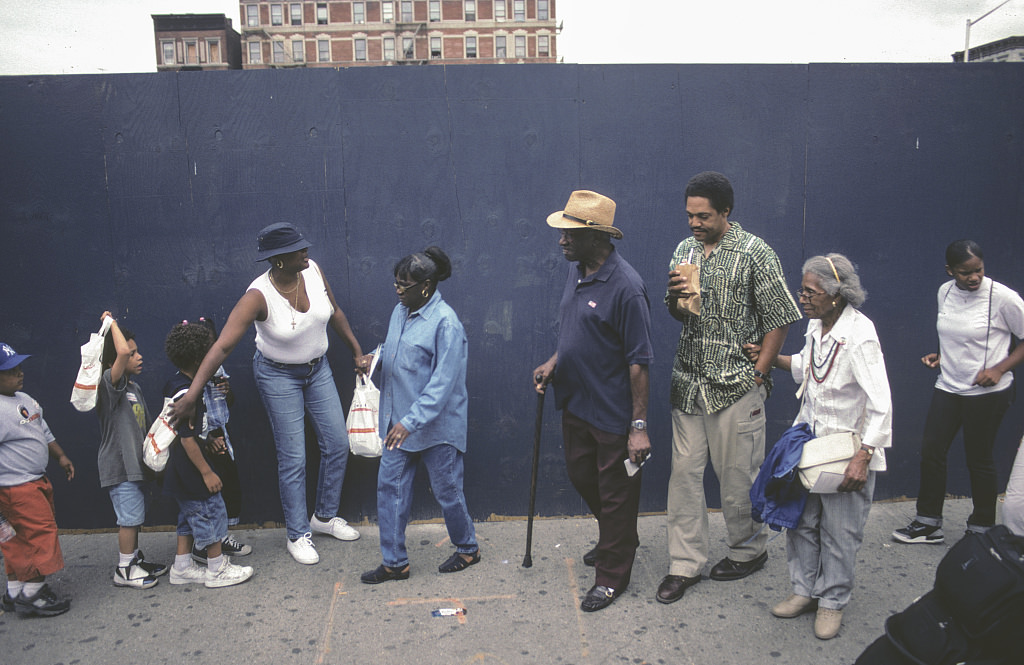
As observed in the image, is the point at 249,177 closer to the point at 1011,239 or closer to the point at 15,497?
the point at 15,497

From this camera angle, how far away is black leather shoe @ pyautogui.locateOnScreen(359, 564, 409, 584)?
3.85 metres

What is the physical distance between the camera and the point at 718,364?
3.54 m

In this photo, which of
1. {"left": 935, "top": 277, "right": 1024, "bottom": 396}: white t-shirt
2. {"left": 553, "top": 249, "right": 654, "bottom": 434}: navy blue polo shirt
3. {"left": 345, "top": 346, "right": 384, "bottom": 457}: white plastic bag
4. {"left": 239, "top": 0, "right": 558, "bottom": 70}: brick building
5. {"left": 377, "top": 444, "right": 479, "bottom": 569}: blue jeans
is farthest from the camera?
Answer: {"left": 239, "top": 0, "right": 558, "bottom": 70}: brick building

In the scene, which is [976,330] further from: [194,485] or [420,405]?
[194,485]

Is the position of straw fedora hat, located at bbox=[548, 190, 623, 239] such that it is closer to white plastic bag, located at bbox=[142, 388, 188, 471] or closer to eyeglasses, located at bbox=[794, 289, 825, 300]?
eyeglasses, located at bbox=[794, 289, 825, 300]

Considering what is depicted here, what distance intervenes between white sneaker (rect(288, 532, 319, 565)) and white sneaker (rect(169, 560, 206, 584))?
20.1 inches

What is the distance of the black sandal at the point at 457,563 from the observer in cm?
395

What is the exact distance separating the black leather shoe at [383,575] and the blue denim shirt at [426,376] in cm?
71

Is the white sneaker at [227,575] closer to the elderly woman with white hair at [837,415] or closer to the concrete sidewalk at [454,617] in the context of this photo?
the concrete sidewalk at [454,617]

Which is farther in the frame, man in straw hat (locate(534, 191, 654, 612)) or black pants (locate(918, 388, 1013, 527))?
black pants (locate(918, 388, 1013, 527))

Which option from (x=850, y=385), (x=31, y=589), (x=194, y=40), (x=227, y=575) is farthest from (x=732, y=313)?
(x=194, y=40)

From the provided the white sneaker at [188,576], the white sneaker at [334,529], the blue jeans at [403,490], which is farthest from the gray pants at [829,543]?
the white sneaker at [188,576]

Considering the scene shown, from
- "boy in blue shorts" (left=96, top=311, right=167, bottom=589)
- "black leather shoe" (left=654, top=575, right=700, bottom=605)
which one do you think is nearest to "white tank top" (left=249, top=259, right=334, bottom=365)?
"boy in blue shorts" (left=96, top=311, right=167, bottom=589)

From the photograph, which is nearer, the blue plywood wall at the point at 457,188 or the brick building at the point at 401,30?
the blue plywood wall at the point at 457,188
